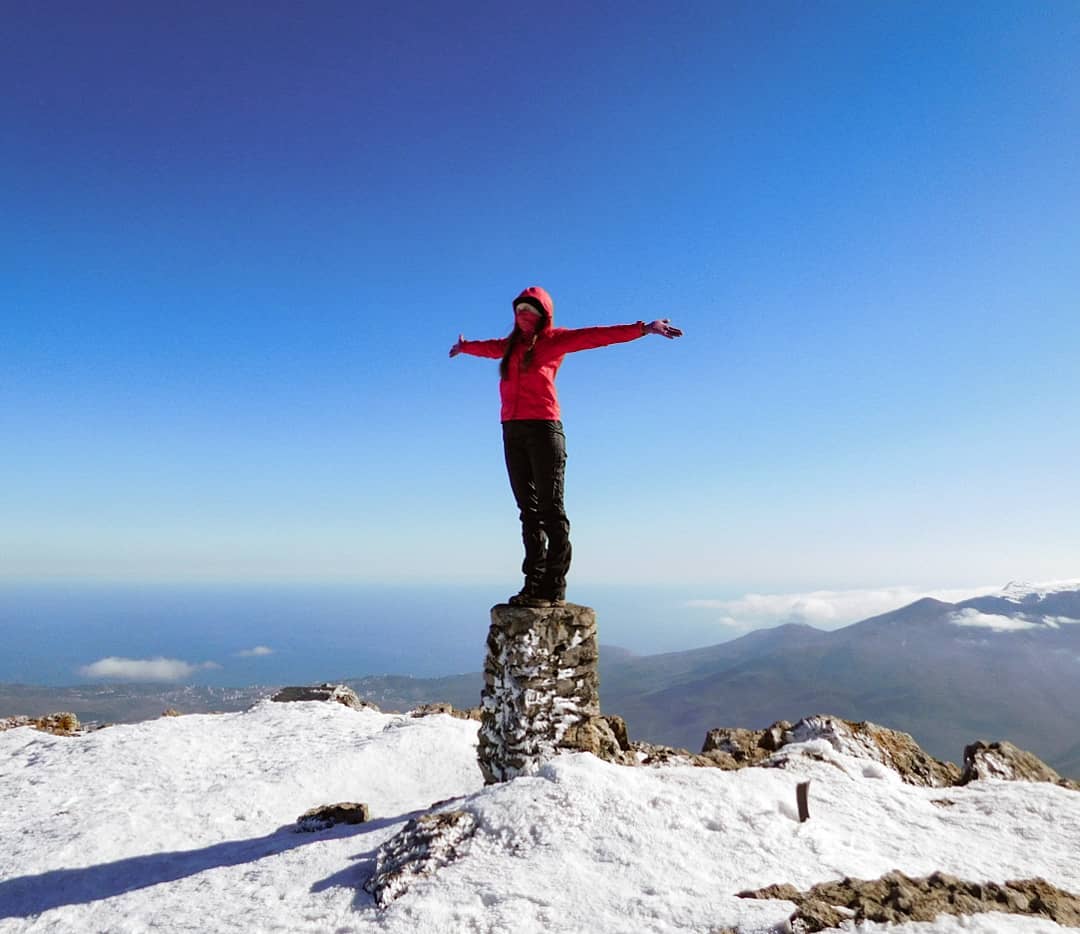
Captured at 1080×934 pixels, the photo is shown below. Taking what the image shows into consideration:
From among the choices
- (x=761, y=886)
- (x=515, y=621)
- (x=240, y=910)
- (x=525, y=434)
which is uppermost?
(x=525, y=434)

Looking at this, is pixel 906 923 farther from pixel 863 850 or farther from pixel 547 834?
pixel 547 834

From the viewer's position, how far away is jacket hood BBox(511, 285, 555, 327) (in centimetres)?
832

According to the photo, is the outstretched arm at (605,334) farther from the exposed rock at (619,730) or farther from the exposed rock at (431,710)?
the exposed rock at (431,710)

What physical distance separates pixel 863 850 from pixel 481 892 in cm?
355

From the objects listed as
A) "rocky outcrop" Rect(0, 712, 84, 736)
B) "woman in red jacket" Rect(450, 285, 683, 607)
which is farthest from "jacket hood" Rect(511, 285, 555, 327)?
"rocky outcrop" Rect(0, 712, 84, 736)

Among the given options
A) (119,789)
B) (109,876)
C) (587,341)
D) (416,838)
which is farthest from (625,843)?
(119,789)

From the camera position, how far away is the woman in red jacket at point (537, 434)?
8320 mm

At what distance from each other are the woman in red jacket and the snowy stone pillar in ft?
1.19

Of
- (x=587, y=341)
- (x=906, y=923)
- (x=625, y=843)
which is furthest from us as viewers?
(x=587, y=341)

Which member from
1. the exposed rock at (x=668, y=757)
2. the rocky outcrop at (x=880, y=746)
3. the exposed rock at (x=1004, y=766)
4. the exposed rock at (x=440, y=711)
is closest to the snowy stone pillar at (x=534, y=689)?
the exposed rock at (x=668, y=757)

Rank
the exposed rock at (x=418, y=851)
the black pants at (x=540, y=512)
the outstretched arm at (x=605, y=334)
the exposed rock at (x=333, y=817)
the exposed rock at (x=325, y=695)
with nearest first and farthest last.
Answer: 1. the exposed rock at (x=418, y=851)
2. the outstretched arm at (x=605, y=334)
3. the exposed rock at (x=333, y=817)
4. the black pants at (x=540, y=512)
5. the exposed rock at (x=325, y=695)

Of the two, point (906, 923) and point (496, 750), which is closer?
point (906, 923)

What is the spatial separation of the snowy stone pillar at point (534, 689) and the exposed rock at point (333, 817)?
1.79 m

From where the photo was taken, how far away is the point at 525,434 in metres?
8.45
